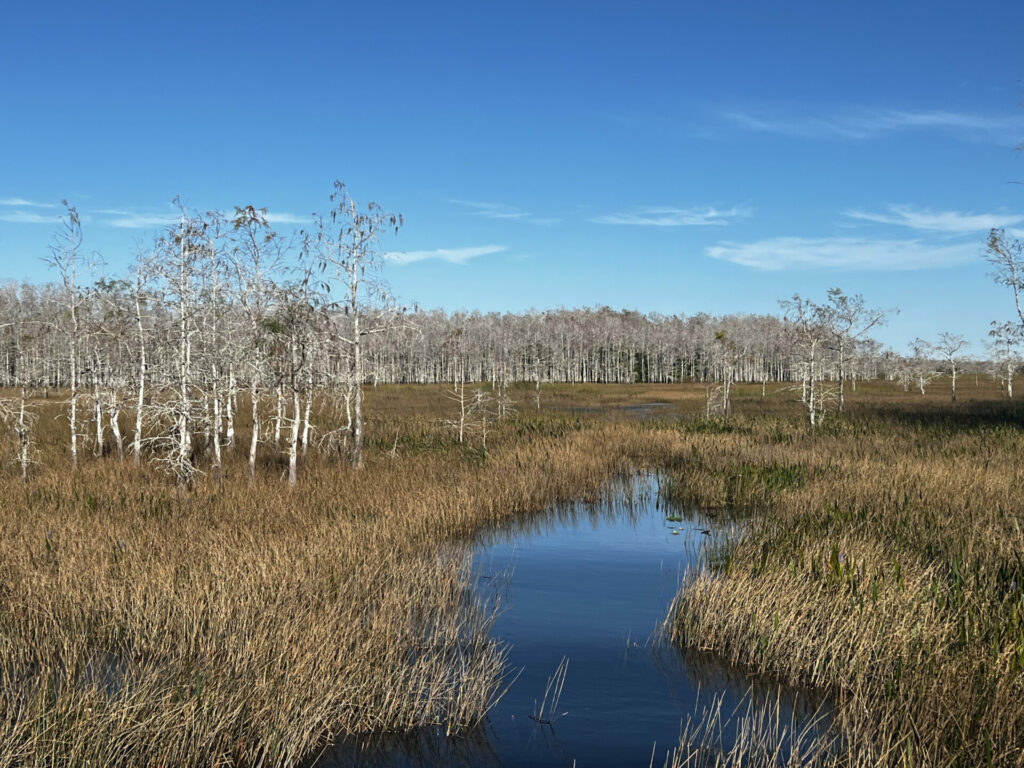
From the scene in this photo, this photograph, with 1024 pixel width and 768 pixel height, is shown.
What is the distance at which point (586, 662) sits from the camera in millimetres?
7129

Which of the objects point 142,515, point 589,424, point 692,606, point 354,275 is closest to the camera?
point 692,606

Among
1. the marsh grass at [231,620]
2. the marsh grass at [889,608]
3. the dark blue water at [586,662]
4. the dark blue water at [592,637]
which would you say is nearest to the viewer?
the marsh grass at [231,620]

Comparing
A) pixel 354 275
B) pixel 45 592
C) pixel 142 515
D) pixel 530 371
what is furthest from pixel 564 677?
pixel 530 371

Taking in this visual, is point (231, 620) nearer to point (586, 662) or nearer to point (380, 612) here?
point (380, 612)

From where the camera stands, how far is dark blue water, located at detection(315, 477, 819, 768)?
17.7 ft

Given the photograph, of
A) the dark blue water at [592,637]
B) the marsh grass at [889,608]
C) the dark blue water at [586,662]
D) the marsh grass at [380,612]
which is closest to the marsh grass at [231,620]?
the marsh grass at [380,612]

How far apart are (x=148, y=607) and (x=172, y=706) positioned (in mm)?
2315

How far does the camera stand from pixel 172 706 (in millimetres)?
4816

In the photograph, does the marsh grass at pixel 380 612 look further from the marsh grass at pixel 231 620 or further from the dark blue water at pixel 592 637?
the dark blue water at pixel 592 637

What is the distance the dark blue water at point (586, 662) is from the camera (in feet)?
17.7

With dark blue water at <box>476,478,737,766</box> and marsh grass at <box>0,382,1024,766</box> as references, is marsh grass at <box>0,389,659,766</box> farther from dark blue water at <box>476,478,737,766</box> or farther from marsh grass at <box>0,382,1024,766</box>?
dark blue water at <box>476,478,737,766</box>

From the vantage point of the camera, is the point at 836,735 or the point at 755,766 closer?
the point at 755,766

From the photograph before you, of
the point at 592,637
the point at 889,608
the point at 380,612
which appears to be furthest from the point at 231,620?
the point at 889,608

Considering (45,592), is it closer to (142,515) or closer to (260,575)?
(260,575)
